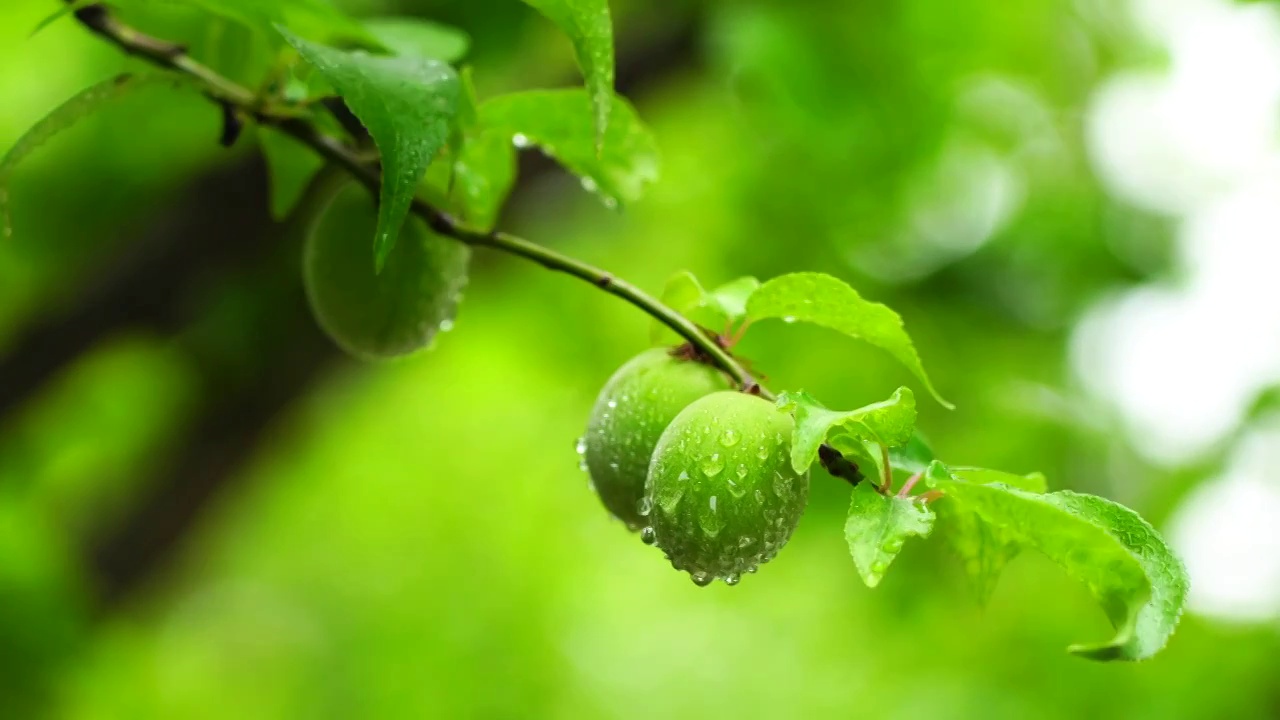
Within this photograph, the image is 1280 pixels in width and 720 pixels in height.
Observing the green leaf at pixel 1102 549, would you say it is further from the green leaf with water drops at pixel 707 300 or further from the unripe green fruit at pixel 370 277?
the unripe green fruit at pixel 370 277

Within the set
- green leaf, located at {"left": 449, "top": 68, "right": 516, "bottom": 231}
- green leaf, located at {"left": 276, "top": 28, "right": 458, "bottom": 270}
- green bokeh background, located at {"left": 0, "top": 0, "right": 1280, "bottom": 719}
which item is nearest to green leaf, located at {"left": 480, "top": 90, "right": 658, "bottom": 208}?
green leaf, located at {"left": 449, "top": 68, "right": 516, "bottom": 231}

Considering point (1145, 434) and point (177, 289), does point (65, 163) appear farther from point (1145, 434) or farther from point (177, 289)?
point (1145, 434)

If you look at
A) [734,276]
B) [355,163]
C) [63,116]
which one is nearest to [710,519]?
[355,163]

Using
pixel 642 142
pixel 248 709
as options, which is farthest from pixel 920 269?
pixel 248 709

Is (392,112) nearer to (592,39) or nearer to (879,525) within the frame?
(592,39)

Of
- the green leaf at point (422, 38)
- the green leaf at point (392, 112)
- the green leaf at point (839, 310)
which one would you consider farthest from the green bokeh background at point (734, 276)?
the green leaf at point (839, 310)
